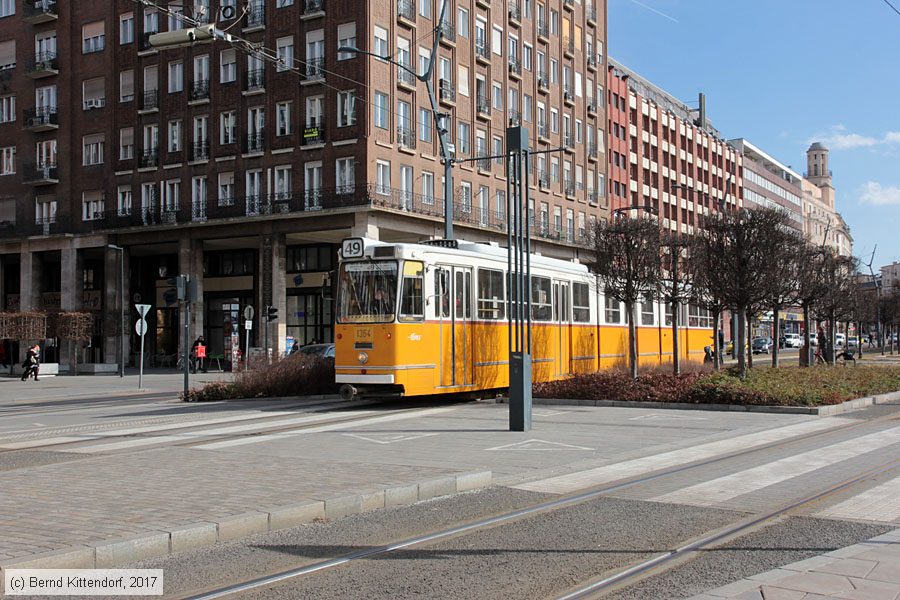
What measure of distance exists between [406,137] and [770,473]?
37571mm

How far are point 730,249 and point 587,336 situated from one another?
190 inches

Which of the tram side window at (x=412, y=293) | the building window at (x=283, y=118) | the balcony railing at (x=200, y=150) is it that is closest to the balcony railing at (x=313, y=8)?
the building window at (x=283, y=118)

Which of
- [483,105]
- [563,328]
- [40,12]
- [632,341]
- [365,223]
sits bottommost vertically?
[632,341]

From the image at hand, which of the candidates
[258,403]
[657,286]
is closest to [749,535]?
[258,403]

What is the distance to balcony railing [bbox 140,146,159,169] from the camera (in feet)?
168

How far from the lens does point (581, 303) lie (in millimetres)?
25719

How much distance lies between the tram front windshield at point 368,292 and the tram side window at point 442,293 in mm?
971

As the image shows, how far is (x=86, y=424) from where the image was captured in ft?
57.2

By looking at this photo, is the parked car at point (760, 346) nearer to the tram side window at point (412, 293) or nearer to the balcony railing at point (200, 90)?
the balcony railing at point (200, 90)

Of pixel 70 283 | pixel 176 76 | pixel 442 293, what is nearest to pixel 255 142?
pixel 176 76

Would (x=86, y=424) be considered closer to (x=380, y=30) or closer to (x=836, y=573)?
(x=836, y=573)

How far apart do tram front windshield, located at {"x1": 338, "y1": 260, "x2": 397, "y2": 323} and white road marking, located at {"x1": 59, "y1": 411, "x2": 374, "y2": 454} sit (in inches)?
87.5

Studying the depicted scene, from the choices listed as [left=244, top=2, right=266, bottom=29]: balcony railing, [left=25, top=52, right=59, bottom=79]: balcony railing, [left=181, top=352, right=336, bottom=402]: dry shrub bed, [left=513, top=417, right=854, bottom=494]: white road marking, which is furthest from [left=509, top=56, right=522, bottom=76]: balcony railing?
[left=513, top=417, right=854, bottom=494]: white road marking

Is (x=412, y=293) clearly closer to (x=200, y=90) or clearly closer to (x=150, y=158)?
(x=200, y=90)
